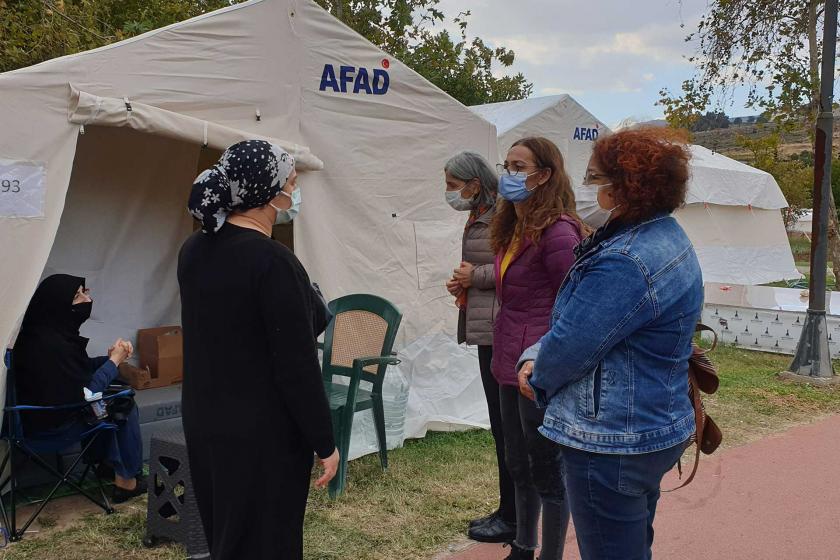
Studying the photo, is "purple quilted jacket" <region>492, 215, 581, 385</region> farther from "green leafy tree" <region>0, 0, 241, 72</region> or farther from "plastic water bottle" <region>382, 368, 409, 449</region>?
"green leafy tree" <region>0, 0, 241, 72</region>

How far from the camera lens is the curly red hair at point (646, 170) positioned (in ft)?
7.22

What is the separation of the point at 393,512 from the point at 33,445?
204 cm

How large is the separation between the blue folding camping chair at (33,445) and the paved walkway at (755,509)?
6.71 feet

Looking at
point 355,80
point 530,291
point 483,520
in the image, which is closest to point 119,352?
point 483,520

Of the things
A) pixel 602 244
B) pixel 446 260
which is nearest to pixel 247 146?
pixel 602 244

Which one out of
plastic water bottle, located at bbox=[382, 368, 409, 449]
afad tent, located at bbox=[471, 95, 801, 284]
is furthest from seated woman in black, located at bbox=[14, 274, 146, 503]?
afad tent, located at bbox=[471, 95, 801, 284]

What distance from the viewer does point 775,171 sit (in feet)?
85.2

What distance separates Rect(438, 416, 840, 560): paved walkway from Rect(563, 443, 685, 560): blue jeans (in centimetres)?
164

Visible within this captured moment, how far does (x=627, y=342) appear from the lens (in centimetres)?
218

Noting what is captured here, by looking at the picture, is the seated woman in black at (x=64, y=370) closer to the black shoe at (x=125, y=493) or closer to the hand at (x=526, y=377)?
the black shoe at (x=125, y=493)

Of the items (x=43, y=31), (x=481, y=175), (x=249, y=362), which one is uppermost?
(x=43, y=31)

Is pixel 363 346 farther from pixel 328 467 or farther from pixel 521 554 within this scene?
pixel 328 467

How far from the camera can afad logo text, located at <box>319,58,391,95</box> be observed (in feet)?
17.6

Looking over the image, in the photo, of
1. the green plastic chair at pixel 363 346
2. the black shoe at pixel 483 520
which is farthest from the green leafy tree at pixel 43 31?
the black shoe at pixel 483 520
